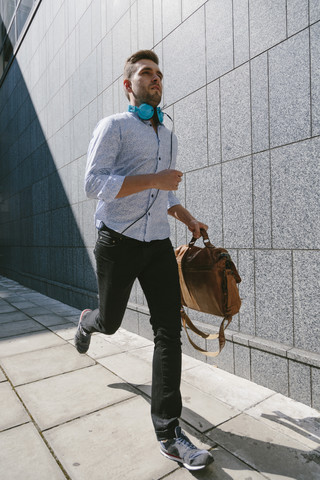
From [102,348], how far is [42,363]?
649 millimetres

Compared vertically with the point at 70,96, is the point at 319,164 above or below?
below

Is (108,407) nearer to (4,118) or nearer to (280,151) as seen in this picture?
(280,151)

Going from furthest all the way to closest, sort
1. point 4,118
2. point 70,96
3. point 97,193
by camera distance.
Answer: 1. point 4,118
2. point 70,96
3. point 97,193

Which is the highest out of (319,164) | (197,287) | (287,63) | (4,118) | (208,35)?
(4,118)

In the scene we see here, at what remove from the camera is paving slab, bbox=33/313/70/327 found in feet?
16.2

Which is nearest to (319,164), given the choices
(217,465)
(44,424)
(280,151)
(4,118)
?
(280,151)

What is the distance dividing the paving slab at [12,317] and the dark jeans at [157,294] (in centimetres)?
354

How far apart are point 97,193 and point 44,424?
1.53 m

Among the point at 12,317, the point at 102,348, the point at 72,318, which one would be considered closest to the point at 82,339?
the point at 102,348

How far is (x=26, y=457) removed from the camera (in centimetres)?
190

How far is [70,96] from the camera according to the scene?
21.1 feet

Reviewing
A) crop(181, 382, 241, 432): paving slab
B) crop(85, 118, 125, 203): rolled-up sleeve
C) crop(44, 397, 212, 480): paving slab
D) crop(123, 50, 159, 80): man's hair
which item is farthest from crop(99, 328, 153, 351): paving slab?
crop(123, 50, 159, 80): man's hair

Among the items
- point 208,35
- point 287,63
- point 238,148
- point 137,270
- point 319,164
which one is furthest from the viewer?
point 208,35

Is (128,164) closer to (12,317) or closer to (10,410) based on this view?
(10,410)
